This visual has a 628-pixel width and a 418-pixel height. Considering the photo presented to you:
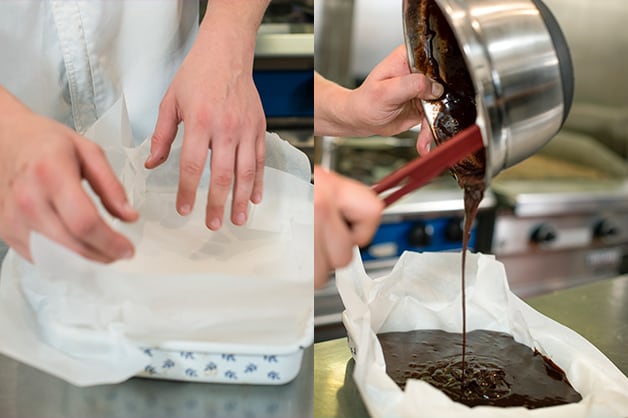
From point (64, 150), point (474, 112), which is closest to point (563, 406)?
point (474, 112)

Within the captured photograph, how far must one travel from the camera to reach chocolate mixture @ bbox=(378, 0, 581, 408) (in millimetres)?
666

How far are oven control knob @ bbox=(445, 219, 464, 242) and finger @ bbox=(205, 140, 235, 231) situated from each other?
118 centimetres

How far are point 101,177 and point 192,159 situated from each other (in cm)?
19

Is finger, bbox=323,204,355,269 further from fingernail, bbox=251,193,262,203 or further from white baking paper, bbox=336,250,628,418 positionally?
fingernail, bbox=251,193,262,203

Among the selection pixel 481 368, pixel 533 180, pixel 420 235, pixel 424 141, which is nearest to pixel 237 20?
pixel 424 141

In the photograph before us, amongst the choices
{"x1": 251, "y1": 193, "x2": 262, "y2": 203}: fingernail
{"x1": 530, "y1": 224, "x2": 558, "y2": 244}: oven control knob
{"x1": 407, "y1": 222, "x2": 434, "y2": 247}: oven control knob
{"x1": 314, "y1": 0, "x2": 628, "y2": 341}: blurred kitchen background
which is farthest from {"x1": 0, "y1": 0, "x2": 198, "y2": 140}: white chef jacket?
{"x1": 530, "y1": 224, "x2": 558, "y2": 244}: oven control knob

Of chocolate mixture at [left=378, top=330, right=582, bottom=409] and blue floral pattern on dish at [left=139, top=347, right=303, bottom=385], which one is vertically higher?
blue floral pattern on dish at [left=139, top=347, right=303, bottom=385]

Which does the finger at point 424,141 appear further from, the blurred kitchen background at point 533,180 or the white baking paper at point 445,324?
the blurred kitchen background at point 533,180

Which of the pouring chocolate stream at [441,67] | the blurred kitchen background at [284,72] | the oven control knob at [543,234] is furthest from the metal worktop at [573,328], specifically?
the oven control knob at [543,234]

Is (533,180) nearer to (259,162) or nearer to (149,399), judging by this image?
(259,162)

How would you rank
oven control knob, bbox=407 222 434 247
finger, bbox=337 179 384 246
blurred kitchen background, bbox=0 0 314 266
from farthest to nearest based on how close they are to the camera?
oven control knob, bbox=407 222 434 247
blurred kitchen background, bbox=0 0 314 266
finger, bbox=337 179 384 246

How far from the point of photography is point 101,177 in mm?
513

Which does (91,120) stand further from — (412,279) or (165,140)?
(412,279)

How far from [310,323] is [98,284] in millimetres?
197
